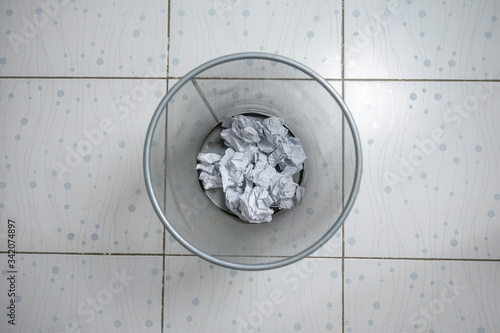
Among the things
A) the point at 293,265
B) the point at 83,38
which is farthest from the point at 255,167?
the point at 83,38

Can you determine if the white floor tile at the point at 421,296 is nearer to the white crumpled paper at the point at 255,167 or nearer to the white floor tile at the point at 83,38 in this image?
the white crumpled paper at the point at 255,167

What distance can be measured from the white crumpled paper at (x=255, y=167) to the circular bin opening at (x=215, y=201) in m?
0.02

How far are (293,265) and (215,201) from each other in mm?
330

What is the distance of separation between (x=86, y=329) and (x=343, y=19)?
0.94m

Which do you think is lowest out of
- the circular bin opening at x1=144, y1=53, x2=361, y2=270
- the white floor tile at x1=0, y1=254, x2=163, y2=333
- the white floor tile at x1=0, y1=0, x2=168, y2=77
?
the white floor tile at x1=0, y1=254, x2=163, y2=333

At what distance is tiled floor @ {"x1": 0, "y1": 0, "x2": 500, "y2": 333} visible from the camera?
0.99m

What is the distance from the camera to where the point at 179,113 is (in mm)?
737

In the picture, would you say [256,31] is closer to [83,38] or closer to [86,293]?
[83,38]

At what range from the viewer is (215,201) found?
0.76m

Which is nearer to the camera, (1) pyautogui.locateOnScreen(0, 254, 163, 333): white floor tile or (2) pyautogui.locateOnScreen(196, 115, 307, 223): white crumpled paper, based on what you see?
(2) pyautogui.locateOnScreen(196, 115, 307, 223): white crumpled paper

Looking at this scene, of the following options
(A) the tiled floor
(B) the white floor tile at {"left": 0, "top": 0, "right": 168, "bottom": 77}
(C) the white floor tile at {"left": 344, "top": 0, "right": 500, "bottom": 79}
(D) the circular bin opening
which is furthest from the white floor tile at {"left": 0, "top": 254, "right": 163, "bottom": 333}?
(C) the white floor tile at {"left": 344, "top": 0, "right": 500, "bottom": 79}

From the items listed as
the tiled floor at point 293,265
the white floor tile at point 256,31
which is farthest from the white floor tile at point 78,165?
the white floor tile at point 256,31

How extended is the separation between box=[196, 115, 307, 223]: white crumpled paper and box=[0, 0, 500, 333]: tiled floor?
0.96ft

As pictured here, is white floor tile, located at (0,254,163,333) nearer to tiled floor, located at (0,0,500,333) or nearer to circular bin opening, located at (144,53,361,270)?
tiled floor, located at (0,0,500,333)
